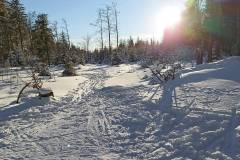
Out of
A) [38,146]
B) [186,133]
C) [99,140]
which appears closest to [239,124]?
[186,133]

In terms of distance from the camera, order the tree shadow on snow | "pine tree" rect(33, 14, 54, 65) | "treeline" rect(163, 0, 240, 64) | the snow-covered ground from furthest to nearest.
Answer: "pine tree" rect(33, 14, 54, 65) < "treeline" rect(163, 0, 240, 64) < the tree shadow on snow < the snow-covered ground

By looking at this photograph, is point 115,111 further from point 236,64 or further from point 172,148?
point 236,64

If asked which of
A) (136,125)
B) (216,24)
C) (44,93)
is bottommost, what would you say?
(136,125)

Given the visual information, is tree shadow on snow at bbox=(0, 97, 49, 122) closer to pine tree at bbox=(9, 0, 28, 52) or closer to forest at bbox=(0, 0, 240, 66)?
forest at bbox=(0, 0, 240, 66)

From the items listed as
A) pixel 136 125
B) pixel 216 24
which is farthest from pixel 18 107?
pixel 216 24

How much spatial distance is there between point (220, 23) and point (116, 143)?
1145 inches

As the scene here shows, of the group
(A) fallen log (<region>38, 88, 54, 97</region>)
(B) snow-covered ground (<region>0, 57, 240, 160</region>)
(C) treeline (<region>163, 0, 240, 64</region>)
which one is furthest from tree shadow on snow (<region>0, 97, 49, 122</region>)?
(C) treeline (<region>163, 0, 240, 64</region>)

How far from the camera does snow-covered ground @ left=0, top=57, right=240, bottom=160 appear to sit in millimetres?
8414

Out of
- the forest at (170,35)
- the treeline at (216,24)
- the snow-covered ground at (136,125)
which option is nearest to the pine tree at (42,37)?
the forest at (170,35)

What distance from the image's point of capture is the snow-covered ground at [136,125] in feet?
27.6

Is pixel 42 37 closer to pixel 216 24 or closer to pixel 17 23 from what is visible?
pixel 17 23

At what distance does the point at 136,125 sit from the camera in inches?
430

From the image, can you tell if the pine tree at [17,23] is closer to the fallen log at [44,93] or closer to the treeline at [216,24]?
the treeline at [216,24]

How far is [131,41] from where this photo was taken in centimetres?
9762
